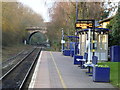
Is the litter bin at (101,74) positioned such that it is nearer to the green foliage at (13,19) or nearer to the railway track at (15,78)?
the railway track at (15,78)

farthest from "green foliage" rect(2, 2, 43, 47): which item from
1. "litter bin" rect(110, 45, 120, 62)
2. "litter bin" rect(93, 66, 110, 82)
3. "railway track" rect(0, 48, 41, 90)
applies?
"litter bin" rect(93, 66, 110, 82)

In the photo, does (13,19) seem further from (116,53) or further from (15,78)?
(15,78)

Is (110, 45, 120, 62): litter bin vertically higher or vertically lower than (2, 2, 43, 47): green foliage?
lower

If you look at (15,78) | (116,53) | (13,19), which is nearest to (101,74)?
(15,78)

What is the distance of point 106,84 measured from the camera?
14094 millimetres

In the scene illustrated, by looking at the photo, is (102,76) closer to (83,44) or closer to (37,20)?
(83,44)

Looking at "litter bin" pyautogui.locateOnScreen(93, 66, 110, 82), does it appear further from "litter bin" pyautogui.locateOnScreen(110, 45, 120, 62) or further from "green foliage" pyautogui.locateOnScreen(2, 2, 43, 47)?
"green foliage" pyautogui.locateOnScreen(2, 2, 43, 47)

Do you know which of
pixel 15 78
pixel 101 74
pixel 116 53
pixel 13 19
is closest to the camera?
pixel 101 74

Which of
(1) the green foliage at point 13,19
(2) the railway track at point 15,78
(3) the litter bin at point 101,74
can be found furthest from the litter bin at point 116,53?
(1) the green foliage at point 13,19

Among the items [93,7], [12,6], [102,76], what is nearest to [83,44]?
[93,7]

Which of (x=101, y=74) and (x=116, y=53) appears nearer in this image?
(x=101, y=74)

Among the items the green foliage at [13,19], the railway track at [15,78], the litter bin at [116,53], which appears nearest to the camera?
the railway track at [15,78]

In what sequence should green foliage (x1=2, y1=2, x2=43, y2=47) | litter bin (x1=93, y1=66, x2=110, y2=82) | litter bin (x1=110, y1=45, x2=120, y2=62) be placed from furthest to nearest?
green foliage (x1=2, y1=2, x2=43, y2=47) < litter bin (x1=110, y1=45, x2=120, y2=62) < litter bin (x1=93, y1=66, x2=110, y2=82)

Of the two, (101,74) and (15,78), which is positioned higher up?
(101,74)
